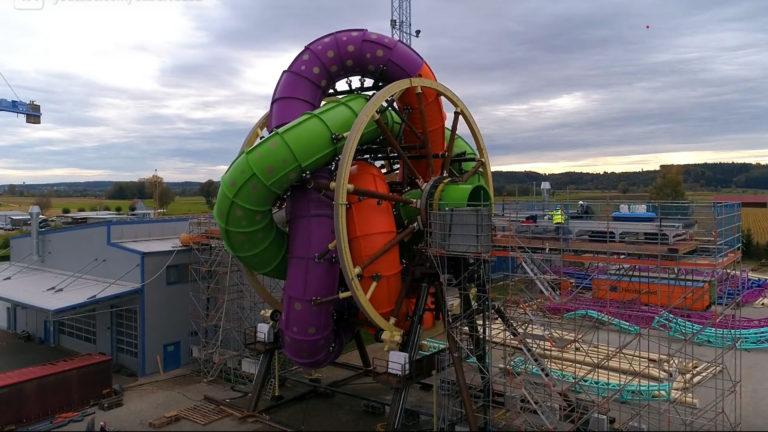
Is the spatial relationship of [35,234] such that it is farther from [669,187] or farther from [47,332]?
[669,187]

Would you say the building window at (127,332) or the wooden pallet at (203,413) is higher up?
the building window at (127,332)

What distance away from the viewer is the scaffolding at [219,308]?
23.8 metres

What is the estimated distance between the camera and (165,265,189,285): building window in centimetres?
2507

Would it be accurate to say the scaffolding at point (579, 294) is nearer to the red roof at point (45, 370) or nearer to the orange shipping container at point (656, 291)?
the orange shipping container at point (656, 291)

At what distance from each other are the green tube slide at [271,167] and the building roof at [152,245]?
9152mm

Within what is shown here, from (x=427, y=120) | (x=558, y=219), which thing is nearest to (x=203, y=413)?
(x=427, y=120)

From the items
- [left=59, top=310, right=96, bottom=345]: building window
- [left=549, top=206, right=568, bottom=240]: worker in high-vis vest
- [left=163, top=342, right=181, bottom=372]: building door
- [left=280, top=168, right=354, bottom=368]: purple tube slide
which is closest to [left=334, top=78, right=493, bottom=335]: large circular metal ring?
[left=280, top=168, right=354, bottom=368]: purple tube slide

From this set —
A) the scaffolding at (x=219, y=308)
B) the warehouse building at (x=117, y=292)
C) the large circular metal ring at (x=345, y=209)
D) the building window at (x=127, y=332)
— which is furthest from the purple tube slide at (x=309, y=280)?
the building window at (x=127, y=332)

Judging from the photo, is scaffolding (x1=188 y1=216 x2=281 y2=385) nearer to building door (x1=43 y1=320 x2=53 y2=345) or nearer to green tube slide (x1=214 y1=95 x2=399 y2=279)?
green tube slide (x1=214 y1=95 x2=399 y2=279)

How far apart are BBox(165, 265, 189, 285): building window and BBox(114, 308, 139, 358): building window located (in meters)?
2.04

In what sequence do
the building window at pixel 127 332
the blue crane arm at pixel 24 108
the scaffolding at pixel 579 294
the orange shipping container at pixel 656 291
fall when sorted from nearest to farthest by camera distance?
the scaffolding at pixel 579 294, the orange shipping container at pixel 656 291, the building window at pixel 127 332, the blue crane arm at pixel 24 108

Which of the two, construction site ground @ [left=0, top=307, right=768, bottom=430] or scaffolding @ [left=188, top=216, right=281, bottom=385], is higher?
scaffolding @ [left=188, top=216, right=281, bottom=385]

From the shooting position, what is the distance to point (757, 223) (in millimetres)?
60812

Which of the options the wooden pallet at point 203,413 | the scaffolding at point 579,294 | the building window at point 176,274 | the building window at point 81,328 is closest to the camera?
the scaffolding at point 579,294
